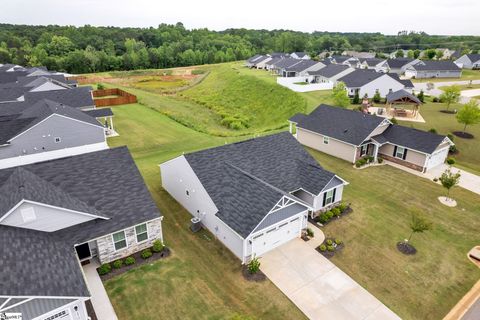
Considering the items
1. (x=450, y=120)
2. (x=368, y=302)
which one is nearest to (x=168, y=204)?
(x=368, y=302)

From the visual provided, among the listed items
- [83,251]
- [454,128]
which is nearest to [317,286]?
[83,251]

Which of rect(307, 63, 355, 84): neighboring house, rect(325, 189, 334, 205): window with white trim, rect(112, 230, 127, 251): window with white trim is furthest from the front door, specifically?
rect(307, 63, 355, 84): neighboring house

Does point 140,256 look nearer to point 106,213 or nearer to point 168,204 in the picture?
point 106,213

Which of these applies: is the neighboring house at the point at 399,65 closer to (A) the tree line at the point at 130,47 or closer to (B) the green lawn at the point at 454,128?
(B) the green lawn at the point at 454,128

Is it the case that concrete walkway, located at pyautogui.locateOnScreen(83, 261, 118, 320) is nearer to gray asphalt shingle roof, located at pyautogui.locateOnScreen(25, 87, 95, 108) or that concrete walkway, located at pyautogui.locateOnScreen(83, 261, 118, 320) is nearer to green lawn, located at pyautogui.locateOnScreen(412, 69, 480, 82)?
gray asphalt shingle roof, located at pyautogui.locateOnScreen(25, 87, 95, 108)

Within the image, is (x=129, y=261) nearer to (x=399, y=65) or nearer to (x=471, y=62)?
(x=399, y=65)
